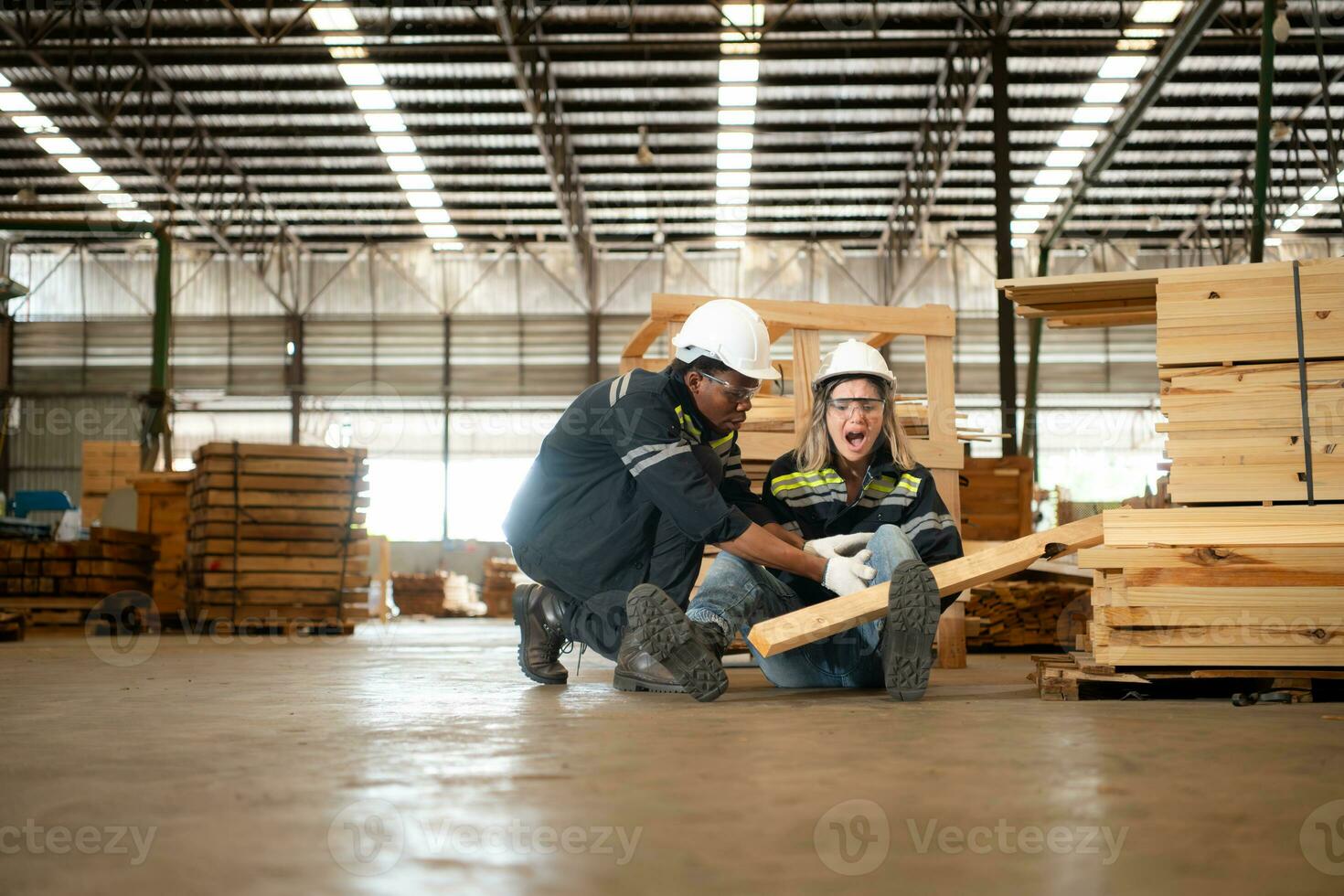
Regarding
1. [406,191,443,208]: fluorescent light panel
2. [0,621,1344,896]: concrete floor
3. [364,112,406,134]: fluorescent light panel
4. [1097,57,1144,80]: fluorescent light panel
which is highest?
[1097,57,1144,80]: fluorescent light panel

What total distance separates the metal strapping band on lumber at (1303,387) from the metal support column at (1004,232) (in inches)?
363

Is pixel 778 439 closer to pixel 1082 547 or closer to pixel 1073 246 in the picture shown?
pixel 1082 547

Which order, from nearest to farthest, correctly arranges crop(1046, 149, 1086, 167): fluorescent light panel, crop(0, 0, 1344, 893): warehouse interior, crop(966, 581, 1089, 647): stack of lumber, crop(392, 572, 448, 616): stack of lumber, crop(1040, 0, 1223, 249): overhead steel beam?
crop(0, 0, 1344, 893): warehouse interior
crop(966, 581, 1089, 647): stack of lumber
crop(1040, 0, 1223, 249): overhead steel beam
crop(1046, 149, 1086, 167): fluorescent light panel
crop(392, 572, 448, 616): stack of lumber

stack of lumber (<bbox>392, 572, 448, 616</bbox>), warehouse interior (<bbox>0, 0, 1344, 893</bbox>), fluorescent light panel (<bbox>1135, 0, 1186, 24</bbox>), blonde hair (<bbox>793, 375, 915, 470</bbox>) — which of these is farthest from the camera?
stack of lumber (<bbox>392, 572, 448, 616</bbox>)

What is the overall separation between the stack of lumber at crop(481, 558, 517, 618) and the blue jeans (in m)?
16.5

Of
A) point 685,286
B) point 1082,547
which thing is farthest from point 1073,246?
point 1082,547

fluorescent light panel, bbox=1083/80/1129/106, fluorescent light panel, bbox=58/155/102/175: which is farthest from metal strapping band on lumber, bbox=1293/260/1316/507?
fluorescent light panel, bbox=58/155/102/175

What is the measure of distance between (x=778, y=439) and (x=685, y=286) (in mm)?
18344

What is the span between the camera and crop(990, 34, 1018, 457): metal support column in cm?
1377

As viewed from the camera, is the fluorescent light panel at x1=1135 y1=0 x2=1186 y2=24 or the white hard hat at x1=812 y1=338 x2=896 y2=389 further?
the fluorescent light panel at x1=1135 y1=0 x2=1186 y2=24

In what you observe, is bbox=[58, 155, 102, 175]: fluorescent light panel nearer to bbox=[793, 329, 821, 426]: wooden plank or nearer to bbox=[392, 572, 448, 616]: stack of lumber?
bbox=[392, 572, 448, 616]: stack of lumber

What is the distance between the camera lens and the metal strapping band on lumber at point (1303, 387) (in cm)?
408

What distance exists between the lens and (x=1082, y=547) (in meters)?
4.31

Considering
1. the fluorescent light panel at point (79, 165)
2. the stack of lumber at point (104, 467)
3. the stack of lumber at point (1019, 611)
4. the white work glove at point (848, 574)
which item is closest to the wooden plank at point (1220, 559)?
the white work glove at point (848, 574)
